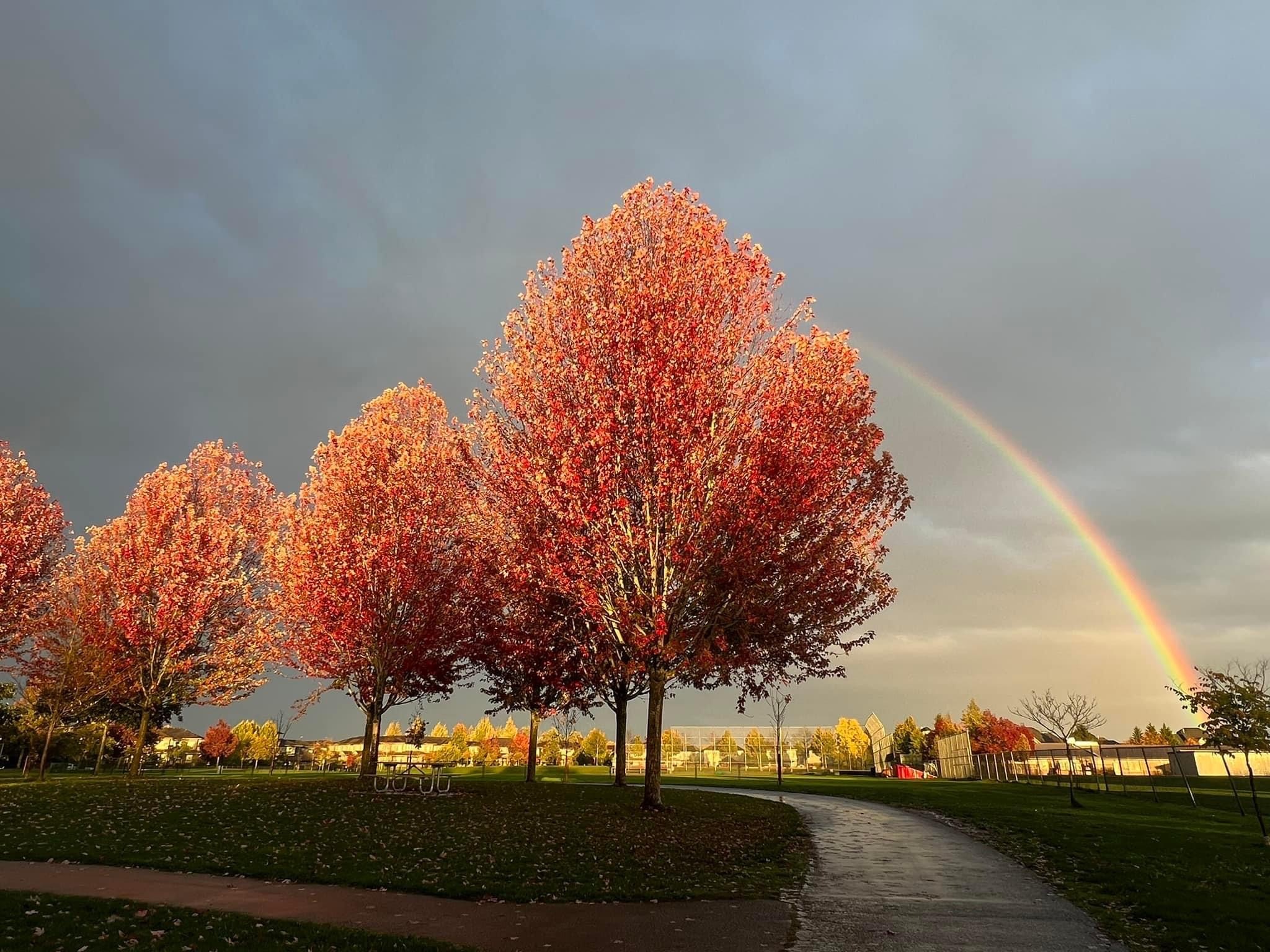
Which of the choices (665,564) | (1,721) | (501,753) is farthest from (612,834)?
(501,753)

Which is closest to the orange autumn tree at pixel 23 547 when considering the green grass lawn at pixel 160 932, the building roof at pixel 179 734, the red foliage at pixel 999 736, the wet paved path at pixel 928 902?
the green grass lawn at pixel 160 932

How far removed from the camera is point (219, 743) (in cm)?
9181

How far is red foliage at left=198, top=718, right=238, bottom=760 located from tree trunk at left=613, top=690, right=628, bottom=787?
246ft

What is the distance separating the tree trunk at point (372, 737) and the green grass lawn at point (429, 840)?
359 centimetres

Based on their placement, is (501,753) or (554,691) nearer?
(554,691)

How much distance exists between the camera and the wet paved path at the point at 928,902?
945 cm

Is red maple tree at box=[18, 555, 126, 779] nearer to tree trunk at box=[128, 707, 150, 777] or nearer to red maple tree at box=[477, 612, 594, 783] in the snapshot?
tree trunk at box=[128, 707, 150, 777]

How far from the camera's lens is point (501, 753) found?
112 metres

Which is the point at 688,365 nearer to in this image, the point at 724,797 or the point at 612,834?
the point at 612,834

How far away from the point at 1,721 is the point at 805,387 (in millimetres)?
68422

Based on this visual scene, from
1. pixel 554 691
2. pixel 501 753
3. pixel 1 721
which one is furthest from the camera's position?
pixel 501 753

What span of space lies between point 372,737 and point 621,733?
447 inches

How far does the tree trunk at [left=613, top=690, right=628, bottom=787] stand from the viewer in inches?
1345

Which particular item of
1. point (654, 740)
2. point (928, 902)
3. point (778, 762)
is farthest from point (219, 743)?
point (928, 902)
